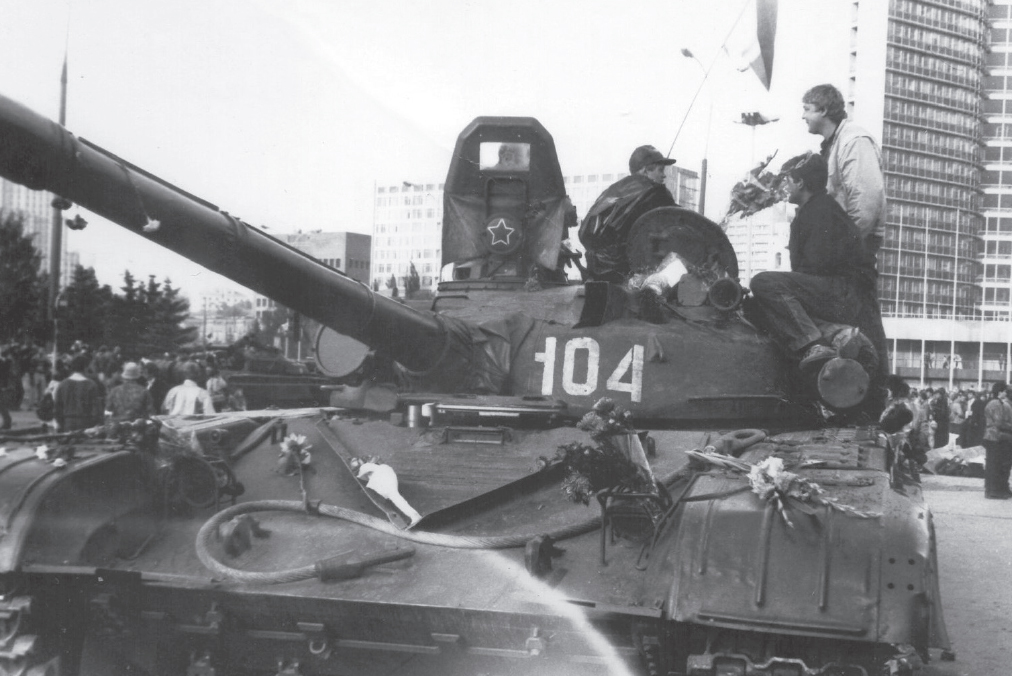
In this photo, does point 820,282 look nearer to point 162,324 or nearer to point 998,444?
point 998,444

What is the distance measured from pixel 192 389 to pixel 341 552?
8809 millimetres

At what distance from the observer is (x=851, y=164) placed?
24.3 feet

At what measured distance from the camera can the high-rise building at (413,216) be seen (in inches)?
436

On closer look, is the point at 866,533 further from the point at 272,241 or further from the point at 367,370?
the point at 367,370

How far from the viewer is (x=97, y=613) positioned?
6.15m

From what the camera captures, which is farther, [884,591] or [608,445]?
[608,445]

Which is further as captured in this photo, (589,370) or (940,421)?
(940,421)

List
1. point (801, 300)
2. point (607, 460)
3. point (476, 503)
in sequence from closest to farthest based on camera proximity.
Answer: point (607, 460), point (476, 503), point (801, 300)

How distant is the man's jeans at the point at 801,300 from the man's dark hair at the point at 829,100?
3.80 ft

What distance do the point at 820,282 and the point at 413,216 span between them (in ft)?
22.4

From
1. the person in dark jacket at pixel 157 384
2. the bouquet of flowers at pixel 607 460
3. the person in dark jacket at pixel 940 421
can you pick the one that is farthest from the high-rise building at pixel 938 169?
the bouquet of flowers at pixel 607 460

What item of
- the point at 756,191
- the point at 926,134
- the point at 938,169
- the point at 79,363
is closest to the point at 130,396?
the point at 79,363

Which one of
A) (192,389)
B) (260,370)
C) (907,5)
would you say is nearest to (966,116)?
(907,5)

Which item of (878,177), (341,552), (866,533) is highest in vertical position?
(878,177)
